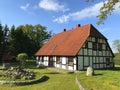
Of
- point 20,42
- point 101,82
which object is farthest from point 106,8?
point 20,42

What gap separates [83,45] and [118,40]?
67.3m

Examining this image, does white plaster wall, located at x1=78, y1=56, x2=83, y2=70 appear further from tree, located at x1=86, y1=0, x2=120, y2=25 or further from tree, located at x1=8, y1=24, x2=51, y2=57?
tree, located at x1=8, y1=24, x2=51, y2=57

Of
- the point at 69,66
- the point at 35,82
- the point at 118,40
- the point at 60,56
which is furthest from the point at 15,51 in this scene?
the point at 118,40

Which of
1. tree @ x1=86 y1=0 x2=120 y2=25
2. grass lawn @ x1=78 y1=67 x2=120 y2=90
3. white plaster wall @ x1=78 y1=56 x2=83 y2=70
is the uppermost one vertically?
tree @ x1=86 y1=0 x2=120 y2=25

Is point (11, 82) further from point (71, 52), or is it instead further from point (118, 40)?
point (118, 40)

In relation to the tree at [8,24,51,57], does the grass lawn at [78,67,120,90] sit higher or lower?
lower

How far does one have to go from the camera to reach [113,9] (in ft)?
51.4

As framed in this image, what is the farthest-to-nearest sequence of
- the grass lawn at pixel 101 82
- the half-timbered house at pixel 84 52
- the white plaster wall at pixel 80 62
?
1. the half-timbered house at pixel 84 52
2. the white plaster wall at pixel 80 62
3. the grass lawn at pixel 101 82

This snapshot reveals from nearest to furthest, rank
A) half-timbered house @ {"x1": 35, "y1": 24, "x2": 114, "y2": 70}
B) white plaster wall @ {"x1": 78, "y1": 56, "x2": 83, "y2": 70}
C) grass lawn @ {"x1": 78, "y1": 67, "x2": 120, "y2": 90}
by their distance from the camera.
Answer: grass lawn @ {"x1": 78, "y1": 67, "x2": 120, "y2": 90} → white plaster wall @ {"x1": 78, "y1": 56, "x2": 83, "y2": 70} → half-timbered house @ {"x1": 35, "y1": 24, "x2": 114, "y2": 70}

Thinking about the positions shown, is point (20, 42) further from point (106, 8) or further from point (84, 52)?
point (106, 8)

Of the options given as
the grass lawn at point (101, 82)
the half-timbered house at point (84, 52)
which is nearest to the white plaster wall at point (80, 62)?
the half-timbered house at point (84, 52)

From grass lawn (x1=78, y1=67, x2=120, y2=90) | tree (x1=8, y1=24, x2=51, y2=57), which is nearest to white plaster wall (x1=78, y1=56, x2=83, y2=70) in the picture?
grass lawn (x1=78, y1=67, x2=120, y2=90)

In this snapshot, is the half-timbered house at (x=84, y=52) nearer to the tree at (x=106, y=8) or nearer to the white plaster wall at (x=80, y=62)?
the white plaster wall at (x=80, y=62)

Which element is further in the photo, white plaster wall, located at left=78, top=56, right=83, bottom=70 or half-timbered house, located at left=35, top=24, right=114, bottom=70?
half-timbered house, located at left=35, top=24, right=114, bottom=70
